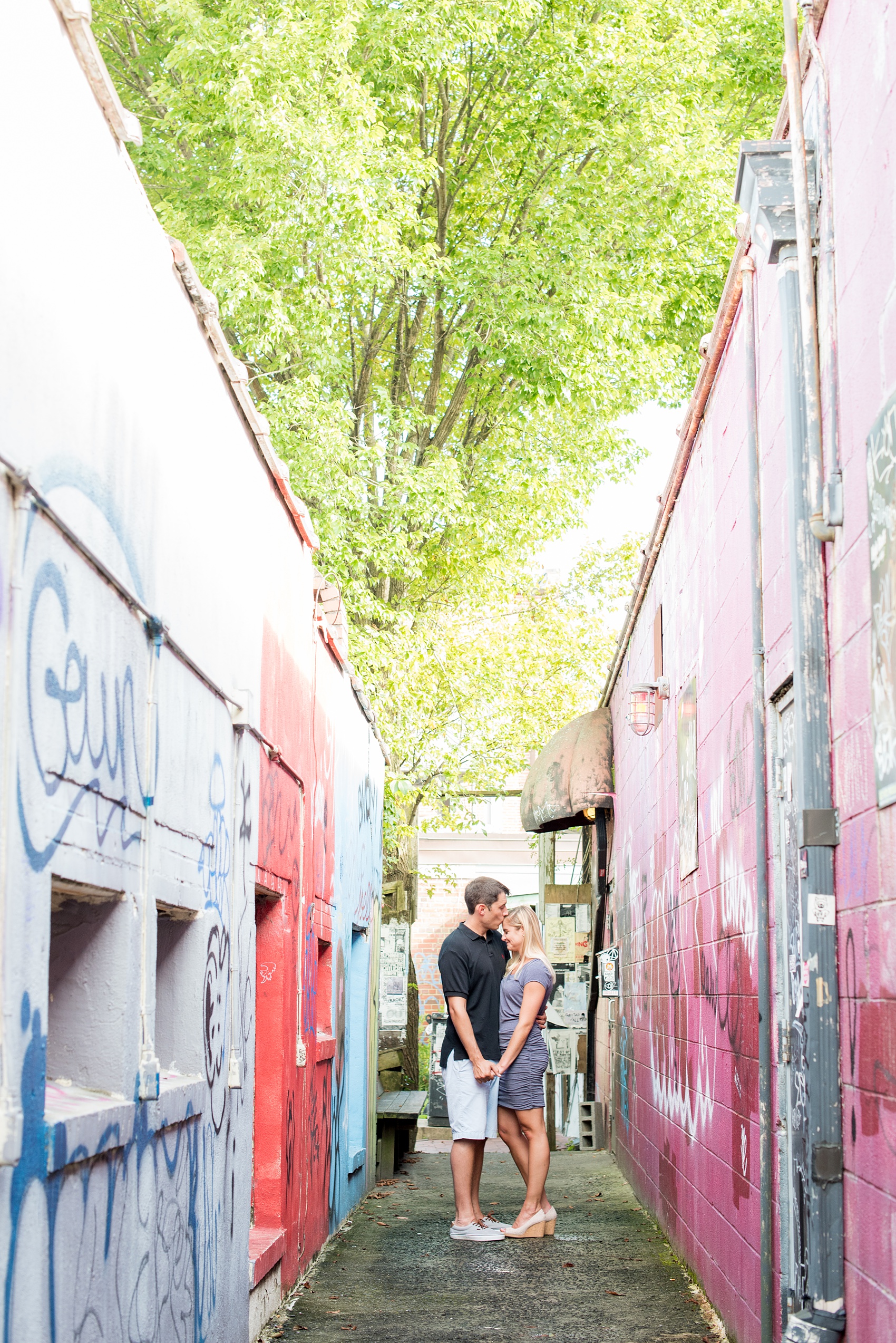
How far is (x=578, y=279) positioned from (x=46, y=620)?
37.5 ft

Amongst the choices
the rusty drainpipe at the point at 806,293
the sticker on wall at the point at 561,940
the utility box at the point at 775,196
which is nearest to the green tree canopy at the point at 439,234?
the sticker on wall at the point at 561,940

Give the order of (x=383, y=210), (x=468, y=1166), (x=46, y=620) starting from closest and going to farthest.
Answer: (x=46, y=620) → (x=468, y=1166) → (x=383, y=210)

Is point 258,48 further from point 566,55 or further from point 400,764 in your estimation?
point 400,764

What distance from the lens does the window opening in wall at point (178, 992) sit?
162 inches

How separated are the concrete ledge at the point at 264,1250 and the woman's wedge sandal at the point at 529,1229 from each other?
188cm

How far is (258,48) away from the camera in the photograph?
36.4 feet

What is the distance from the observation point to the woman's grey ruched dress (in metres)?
7.48

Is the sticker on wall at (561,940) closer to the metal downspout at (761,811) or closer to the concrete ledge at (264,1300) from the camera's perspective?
the concrete ledge at (264,1300)

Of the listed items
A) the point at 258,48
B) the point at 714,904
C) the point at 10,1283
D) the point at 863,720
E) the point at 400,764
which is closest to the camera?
the point at 10,1283

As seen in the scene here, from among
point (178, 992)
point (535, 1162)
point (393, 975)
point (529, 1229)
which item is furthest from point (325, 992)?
point (393, 975)

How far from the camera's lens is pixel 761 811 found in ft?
15.3

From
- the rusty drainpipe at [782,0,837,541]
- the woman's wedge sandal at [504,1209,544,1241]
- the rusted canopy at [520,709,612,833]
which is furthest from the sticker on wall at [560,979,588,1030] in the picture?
the rusty drainpipe at [782,0,837,541]

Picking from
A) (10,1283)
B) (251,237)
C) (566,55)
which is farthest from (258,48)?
(10,1283)

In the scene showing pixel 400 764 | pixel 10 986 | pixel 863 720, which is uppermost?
pixel 400 764
